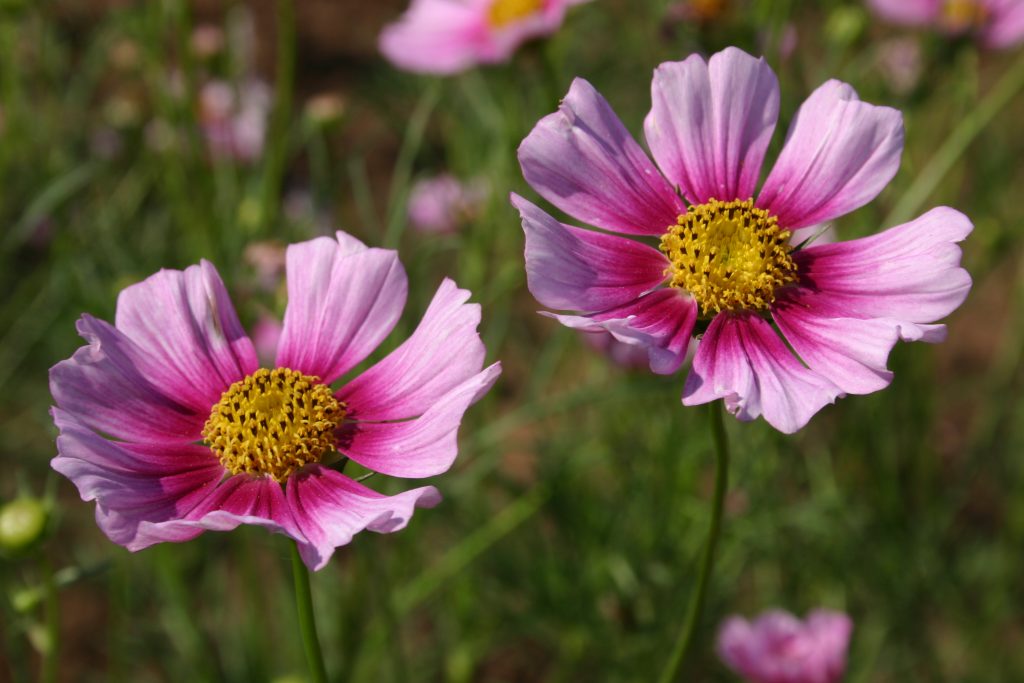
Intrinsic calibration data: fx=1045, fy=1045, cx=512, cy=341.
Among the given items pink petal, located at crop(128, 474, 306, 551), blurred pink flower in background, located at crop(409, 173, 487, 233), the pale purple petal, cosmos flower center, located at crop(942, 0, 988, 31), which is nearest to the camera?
pink petal, located at crop(128, 474, 306, 551)

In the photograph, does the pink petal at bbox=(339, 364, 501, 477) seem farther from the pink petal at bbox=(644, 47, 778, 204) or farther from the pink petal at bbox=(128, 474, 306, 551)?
the pink petal at bbox=(644, 47, 778, 204)

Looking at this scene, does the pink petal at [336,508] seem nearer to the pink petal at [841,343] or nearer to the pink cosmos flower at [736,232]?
the pink cosmos flower at [736,232]

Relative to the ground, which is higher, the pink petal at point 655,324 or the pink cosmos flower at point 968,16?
the pink petal at point 655,324

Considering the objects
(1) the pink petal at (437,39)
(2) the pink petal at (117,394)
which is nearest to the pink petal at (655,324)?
(2) the pink petal at (117,394)

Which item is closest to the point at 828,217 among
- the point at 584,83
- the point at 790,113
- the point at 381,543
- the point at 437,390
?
the point at 584,83

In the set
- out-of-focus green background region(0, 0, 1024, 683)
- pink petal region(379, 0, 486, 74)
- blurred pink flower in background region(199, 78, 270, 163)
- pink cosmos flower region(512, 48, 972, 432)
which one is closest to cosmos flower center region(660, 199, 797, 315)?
pink cosmos flower region(512, 48, 972, 432)

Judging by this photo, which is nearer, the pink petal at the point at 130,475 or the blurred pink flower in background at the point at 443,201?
the pink petal at the point at 130,475

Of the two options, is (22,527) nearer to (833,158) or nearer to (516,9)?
(833,158)
